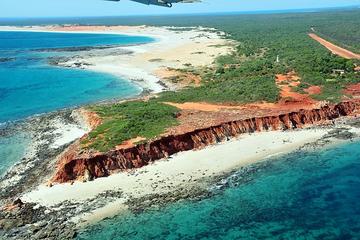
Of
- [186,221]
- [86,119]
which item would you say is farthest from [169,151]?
[86,119]

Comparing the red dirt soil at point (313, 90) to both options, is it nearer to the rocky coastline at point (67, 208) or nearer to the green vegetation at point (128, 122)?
the green vegetation at point (128, 122)

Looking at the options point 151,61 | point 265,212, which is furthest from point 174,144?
point 151,61

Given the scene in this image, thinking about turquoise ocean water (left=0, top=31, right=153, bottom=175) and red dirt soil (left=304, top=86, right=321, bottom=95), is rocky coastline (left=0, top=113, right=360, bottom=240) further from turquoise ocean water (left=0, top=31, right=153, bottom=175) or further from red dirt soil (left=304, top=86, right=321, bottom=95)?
red dirt soil (left=304, top=86, right=321, bottom=95)

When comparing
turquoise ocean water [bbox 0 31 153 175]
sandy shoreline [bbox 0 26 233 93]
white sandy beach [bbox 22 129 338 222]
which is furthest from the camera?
sandy shoreline [bbox 0 26 233 93]

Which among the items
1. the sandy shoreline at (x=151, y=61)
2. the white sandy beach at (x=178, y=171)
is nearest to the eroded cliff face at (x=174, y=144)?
the white sandy beach at (x=178, y=171)

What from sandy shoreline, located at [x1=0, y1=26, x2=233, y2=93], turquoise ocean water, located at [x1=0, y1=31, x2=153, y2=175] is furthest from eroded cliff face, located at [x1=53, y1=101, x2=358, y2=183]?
sandy shoreline, located at [x1=0, y1=26, x2=233, y2=93]
